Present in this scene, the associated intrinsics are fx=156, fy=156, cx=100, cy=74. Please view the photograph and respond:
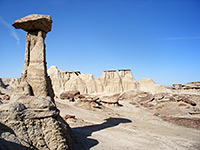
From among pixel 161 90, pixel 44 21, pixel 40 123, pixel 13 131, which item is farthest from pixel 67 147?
pixel 161 90

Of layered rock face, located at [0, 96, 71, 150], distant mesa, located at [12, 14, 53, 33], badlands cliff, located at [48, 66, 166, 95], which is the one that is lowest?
layered rock face, located at [0, 96, 71, 150]

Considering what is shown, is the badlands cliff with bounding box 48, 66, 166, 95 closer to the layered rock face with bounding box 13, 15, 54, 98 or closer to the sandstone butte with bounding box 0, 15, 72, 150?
the layered rock face with bounding box 13, 15, 54, 98

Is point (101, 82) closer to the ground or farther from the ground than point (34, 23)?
closer to the ground

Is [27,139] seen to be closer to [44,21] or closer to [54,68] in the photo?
[44,21]

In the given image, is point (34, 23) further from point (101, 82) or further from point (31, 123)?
point (101, 82)

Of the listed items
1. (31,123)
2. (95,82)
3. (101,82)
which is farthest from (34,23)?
(101,82)

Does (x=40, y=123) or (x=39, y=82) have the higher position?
(x=39, y=82)

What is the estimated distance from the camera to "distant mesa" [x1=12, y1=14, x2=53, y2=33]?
7297 mm

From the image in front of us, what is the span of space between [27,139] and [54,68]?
1867 inches

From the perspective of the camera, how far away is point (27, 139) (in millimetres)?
4234

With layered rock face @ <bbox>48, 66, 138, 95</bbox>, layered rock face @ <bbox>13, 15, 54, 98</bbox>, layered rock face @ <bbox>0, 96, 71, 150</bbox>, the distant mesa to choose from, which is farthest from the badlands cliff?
layered rock face @ <bbox>0, 96, 71, 150</bbox>

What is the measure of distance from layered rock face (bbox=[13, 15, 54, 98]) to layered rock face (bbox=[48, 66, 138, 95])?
3635 cm

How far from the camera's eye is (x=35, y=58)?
7.45m

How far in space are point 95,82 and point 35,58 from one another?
4049 centimetres
